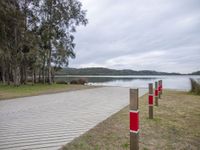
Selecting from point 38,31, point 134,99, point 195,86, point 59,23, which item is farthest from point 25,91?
point 134,99

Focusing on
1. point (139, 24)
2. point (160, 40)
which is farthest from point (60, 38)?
point (160, 40)

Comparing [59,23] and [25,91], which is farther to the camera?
[59,23]

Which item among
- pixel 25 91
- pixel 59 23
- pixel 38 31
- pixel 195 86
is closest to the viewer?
pixel 195 86

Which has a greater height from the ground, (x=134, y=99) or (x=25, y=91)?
(x=134, y=99)

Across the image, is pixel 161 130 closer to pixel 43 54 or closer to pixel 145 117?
pixel 145 117

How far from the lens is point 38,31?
2238cm

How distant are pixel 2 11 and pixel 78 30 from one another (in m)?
9.85

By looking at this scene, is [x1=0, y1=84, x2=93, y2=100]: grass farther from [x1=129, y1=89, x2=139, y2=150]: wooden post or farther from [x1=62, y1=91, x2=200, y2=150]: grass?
[x1=129, y1=89, x2=139, y2=150]: wooden post

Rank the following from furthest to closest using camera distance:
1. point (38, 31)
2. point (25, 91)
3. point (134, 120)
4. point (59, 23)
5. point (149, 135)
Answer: point (59, 23) < point (38, 31) < point (25, 91) < point (149, 135) < point (134, 120)

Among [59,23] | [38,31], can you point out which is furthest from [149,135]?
[59,23]

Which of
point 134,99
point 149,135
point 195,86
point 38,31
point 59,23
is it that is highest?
point 59,23

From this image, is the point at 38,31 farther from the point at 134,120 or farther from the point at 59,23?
the point at 134,120

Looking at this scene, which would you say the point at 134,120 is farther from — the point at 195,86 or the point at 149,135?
the point at 195,86

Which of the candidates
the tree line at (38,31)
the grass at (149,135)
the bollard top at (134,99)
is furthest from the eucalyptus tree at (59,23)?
the bollard top at (134,99)
